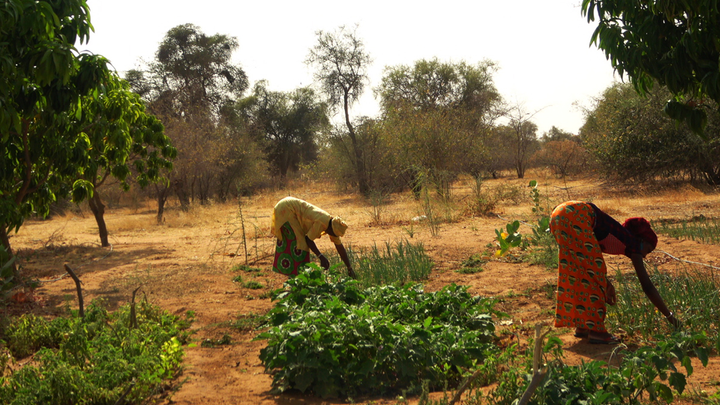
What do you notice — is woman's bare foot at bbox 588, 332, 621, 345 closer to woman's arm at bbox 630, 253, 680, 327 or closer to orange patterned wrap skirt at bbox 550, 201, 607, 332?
orange patterned wrap skirt at bbox 550, 201, 607, 332

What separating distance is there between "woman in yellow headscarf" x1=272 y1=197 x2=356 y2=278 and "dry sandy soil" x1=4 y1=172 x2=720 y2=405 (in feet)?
2.04

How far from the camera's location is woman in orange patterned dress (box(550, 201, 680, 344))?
12.5 ft

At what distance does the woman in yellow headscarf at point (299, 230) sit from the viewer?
228 inches

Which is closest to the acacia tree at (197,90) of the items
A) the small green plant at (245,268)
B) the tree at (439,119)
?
the tree at (439,119)

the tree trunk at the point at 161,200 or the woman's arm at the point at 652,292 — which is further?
the tree trunk at the point at 161,200

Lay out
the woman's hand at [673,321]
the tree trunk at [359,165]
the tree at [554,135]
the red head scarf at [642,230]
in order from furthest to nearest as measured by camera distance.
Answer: the tree at [554,135]
the tree trunk at [359,165]
the red head scarf at [642,230]
the woman's hand at [673,321]

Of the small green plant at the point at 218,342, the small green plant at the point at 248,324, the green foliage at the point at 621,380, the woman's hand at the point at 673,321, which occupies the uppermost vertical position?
the green foliage at the point at 621,380

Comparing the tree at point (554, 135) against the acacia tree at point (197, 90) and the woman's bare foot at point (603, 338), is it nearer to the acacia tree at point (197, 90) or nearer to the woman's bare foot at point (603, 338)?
the acacia tree at point (197, 90)

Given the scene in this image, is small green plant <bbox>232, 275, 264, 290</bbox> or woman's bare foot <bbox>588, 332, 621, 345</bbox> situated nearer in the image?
woman's bare foot <bbox>588, 332, 621, 345</bbox>

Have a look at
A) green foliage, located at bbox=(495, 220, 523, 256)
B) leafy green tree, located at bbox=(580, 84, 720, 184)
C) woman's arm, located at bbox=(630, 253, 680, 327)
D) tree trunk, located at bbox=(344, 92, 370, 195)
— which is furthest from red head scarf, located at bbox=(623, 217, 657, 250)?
tree trunk, located at bbox=(344, 92, 370, 195)

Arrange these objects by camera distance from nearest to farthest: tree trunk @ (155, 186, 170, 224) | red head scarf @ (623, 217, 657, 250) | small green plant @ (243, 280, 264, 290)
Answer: red head scarf @ (623, 217, 657, 250) < small green plant @ (243, 280, 264, 290) < tree trunk @ (155, 186, 170, 224)

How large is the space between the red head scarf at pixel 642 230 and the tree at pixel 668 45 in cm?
73

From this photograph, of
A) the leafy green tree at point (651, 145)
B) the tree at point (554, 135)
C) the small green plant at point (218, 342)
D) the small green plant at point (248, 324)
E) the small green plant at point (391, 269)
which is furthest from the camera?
the tree at point (554, 135)

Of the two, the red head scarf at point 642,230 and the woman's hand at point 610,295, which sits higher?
the red head scarf at point 642,230
